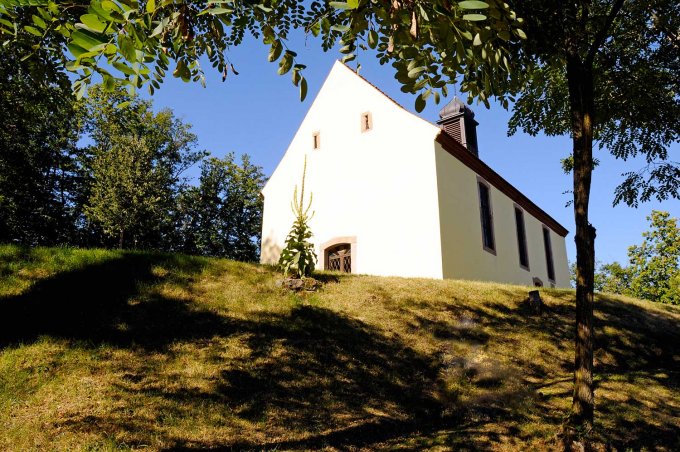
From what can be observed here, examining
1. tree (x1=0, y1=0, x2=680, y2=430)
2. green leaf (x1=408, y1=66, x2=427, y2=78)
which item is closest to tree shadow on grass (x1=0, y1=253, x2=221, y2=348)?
tree (x1=0, y1=0, x2=680, y2=430)

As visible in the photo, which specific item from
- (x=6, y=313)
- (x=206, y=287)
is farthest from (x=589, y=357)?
(x=6, y=313)

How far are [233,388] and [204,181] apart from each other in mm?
34477

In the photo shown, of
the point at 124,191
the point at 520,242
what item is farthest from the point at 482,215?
the point at 124,191

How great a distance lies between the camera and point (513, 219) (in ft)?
76.6

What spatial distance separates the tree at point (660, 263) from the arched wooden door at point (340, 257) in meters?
33.9

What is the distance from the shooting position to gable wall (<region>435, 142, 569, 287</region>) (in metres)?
16.8

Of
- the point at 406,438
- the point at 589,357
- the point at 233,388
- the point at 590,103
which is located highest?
the point at 590,103

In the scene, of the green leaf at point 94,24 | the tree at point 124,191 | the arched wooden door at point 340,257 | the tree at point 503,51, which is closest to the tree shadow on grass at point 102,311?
the tree at point 503,51

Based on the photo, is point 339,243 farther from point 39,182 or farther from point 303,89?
point 39,182

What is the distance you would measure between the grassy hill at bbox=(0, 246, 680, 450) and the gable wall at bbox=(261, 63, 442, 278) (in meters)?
4.25

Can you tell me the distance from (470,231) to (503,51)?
1558 cm

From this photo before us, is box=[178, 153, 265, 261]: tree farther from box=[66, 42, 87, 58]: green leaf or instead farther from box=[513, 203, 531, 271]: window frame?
box=[66, 42, 87, 58]: green leaf

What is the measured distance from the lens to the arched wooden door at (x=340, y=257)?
1844cm

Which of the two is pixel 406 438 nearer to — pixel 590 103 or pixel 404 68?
pixel 404 68
